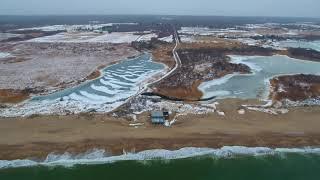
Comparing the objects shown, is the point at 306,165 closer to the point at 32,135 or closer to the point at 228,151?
the point at 228,151

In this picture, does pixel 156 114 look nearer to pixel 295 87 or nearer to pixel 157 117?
pixel 157 117

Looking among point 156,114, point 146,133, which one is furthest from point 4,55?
point 146,133

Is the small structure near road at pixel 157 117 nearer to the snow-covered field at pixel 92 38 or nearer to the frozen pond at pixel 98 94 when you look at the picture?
the frozen pond at pixel 98 94

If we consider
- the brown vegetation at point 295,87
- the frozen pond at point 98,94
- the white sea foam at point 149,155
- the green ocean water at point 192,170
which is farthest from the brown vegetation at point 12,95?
the brown vegetation at point 295,87

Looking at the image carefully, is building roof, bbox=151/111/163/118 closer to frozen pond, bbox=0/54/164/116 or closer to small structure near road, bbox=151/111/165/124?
small structure near road, bbox=151/111/165/124

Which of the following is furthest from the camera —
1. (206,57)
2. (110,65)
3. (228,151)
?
(206,57)

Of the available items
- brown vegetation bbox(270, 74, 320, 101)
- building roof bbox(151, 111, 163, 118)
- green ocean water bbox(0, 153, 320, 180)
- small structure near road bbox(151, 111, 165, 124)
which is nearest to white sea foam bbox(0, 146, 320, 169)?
green ocean water bbox(0, 153, 320, 180)

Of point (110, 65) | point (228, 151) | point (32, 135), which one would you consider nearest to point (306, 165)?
point (228, 151)
